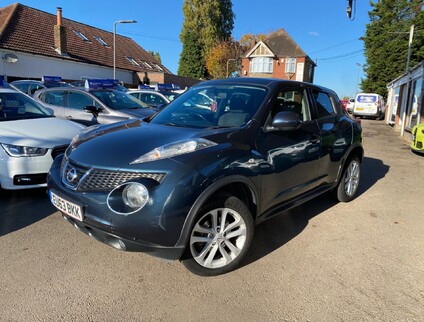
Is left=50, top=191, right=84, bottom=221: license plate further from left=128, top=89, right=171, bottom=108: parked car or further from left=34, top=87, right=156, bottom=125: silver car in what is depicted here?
left=128, top=89, right=171, bottom=108: parked car

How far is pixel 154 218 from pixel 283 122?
62.1 inches

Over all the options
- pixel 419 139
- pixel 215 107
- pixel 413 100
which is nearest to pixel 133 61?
pixel 413 100

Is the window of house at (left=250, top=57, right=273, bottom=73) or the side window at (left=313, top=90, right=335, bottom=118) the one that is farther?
the window of house at (left=250, top=57, right=273, bottom=73)

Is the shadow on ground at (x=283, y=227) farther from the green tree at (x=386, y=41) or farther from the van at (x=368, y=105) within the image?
the green tree at (x=386, y=41)

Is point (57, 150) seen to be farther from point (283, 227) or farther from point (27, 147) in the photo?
point (283, 227)

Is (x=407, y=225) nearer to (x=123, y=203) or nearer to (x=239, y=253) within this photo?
(x=239, y=253)

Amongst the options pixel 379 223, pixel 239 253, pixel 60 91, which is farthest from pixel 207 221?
pixel 60 91

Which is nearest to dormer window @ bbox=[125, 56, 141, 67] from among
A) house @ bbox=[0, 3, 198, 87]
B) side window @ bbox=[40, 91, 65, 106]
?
house @ bbox=[0, 3, 198, 87]

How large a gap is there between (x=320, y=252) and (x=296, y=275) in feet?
1.98

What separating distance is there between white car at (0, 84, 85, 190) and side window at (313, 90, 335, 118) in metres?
3.49

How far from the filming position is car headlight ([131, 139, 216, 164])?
2689 mm

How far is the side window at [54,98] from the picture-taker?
8.26 m

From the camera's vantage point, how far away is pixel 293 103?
4.05m

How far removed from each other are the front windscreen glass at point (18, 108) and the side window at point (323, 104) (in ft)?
14.6
